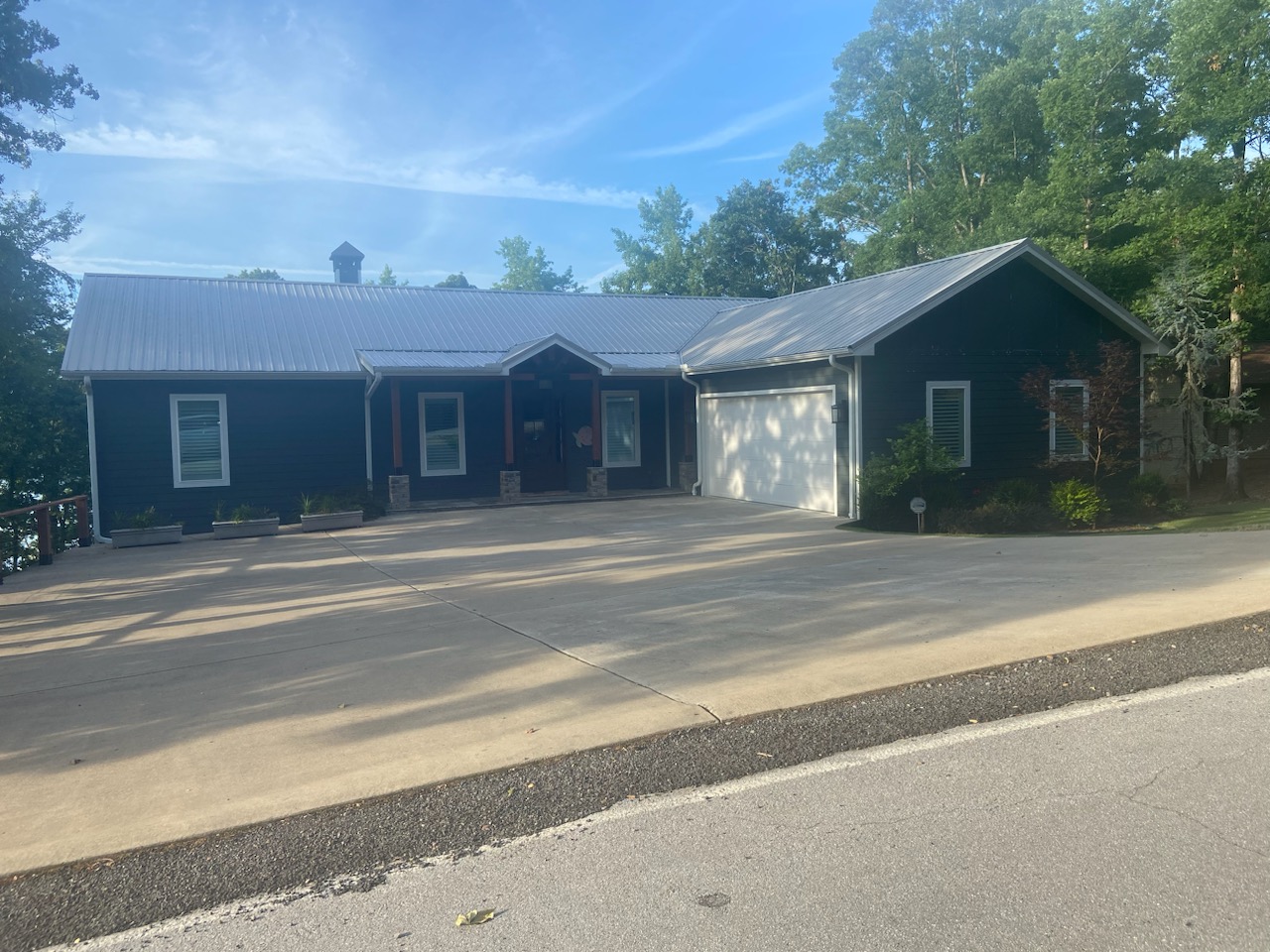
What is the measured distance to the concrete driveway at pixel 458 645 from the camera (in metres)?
5.07

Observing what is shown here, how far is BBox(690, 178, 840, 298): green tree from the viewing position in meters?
42.0

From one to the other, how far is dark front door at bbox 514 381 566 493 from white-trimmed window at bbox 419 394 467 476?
48.0 inches

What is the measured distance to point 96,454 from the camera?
56.0ft

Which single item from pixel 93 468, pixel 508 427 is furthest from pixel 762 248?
pixel 93 468

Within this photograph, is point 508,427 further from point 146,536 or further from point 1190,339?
point 1190,339

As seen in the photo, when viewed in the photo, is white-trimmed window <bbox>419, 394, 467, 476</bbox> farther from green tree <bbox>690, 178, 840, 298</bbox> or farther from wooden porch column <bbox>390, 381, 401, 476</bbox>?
green tree <bbox>690, 178, 840, 298</bbox>

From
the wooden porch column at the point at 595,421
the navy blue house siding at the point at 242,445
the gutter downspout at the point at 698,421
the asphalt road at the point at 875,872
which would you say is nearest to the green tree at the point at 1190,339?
the gutter downspout at the point at 698,421

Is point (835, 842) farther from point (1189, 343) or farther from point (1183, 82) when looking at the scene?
point (1183, 82)

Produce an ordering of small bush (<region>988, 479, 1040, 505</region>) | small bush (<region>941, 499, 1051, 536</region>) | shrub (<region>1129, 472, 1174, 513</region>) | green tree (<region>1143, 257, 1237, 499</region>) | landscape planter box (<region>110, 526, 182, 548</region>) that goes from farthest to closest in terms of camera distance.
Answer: green tree (<region>1143, 257, 1237, 499</region>) → shrub (<region>1129, 472, 1174, 513</region>) → landscape planter box (<region>110, 526, 182, 548</region>) → small bush (<region>988, 479, 1040, 505</region>) → small bush (<region>941, 499, 1051, 536</region>)

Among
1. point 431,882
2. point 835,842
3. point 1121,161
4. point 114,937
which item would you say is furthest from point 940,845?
point 1121,161

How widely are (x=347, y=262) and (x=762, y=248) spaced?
19.9 metres

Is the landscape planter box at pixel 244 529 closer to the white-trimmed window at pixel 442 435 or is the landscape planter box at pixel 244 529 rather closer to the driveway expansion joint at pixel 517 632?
the white-trimmed window at pixel 442 435

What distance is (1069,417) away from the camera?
1577 centimetres

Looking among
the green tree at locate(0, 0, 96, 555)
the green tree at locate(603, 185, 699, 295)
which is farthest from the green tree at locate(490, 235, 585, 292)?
the green tree at locate(0, 0, 96, 555)
